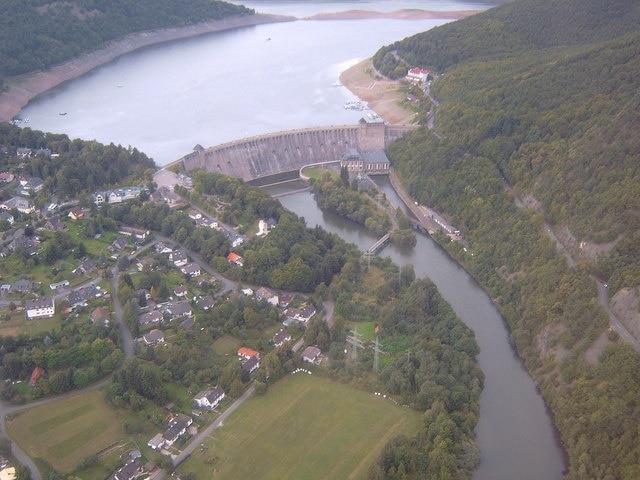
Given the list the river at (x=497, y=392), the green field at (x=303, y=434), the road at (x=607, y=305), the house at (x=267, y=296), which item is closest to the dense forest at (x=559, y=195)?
the road at (x=607, y=305)

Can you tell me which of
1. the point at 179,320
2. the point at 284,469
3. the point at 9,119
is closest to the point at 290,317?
the point at 179,320

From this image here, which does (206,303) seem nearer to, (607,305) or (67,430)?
(67,430)

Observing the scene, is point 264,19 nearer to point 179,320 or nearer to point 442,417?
point 179,320

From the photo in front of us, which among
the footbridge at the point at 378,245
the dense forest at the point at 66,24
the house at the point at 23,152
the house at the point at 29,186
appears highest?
the dense forest at the point at 66,24

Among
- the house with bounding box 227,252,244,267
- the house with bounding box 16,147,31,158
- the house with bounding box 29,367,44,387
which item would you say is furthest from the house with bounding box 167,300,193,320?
the house with bounding box 16,147,31,158

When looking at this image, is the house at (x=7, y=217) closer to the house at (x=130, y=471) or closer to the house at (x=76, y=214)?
the house at (x=76, y=214)

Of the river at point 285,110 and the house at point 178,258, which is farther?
the house at point 178,258

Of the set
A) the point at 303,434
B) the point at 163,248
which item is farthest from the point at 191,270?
the point at 303,434
